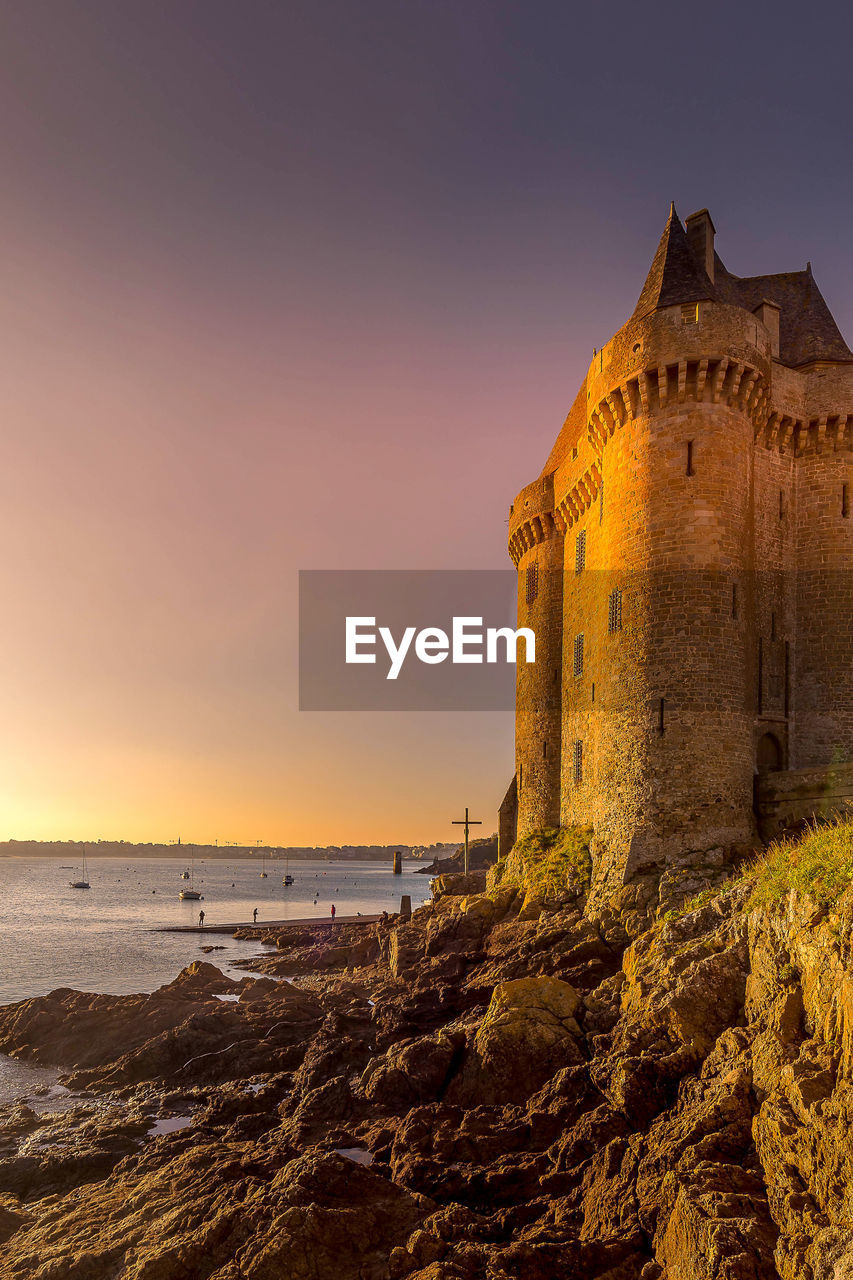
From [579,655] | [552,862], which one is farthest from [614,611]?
[552,862]

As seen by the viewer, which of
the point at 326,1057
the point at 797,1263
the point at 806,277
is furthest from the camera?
the point at 806,277

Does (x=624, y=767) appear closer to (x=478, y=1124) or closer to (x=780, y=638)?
(x=780, y=638)

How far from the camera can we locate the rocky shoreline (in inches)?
398

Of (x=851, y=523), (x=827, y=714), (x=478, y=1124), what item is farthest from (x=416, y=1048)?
(x=851, y=523)

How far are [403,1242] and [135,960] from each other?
4832 centimetres

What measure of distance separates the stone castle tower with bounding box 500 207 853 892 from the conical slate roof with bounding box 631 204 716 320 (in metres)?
0.08

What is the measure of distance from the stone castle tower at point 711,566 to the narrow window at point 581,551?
9.59ft

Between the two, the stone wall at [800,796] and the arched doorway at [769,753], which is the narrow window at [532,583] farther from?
the stone wall at [800,796]

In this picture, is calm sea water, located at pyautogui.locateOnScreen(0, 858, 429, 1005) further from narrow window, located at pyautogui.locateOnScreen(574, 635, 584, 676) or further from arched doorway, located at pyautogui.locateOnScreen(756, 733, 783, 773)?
arched doorway, located at pyautogui.locateOnScreen(756, 733, 783, 773)

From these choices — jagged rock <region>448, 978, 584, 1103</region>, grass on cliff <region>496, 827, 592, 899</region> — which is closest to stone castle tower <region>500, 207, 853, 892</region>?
grass on cliff <region>496, 827, 592, 899</region>

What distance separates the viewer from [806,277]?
95.5ft

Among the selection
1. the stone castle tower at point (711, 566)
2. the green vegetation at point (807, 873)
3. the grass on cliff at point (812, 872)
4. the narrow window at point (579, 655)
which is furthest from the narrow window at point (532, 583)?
the grass on cliff at point (812, 872)

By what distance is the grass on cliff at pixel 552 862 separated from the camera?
84.4ft

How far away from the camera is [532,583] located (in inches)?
1452
